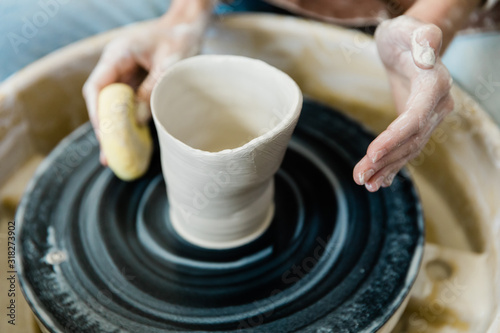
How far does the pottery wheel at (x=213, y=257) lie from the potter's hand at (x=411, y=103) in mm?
213

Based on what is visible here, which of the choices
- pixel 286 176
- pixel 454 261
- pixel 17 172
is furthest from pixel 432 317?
pixel 17 172

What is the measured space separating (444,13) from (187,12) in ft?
2.32

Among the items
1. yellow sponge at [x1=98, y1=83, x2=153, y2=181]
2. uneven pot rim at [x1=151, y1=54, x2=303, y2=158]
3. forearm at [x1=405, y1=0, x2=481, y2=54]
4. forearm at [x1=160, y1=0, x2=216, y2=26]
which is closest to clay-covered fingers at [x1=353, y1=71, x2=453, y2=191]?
uneven pot rim at [x1=151, y1=54, x2=303, y2=158]

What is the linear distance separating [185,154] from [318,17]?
0.95 metres

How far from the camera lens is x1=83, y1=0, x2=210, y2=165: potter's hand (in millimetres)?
1177

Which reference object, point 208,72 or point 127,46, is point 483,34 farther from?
point 127,46

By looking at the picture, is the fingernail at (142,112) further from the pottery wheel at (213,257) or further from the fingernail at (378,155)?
the fingernail at (378,155)

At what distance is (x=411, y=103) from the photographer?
88 centimetres

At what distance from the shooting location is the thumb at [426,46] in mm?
872

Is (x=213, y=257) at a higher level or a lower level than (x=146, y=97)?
lower

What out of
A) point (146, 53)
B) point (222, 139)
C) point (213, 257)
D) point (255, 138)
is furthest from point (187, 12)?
A: point (213, 257)

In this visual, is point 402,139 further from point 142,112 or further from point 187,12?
point 187,12

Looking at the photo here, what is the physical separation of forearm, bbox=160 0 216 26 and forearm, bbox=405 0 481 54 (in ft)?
1.94

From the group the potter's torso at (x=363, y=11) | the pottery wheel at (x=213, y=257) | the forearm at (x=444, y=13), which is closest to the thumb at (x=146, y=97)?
the pottery wheel at (x=213, y=257)
